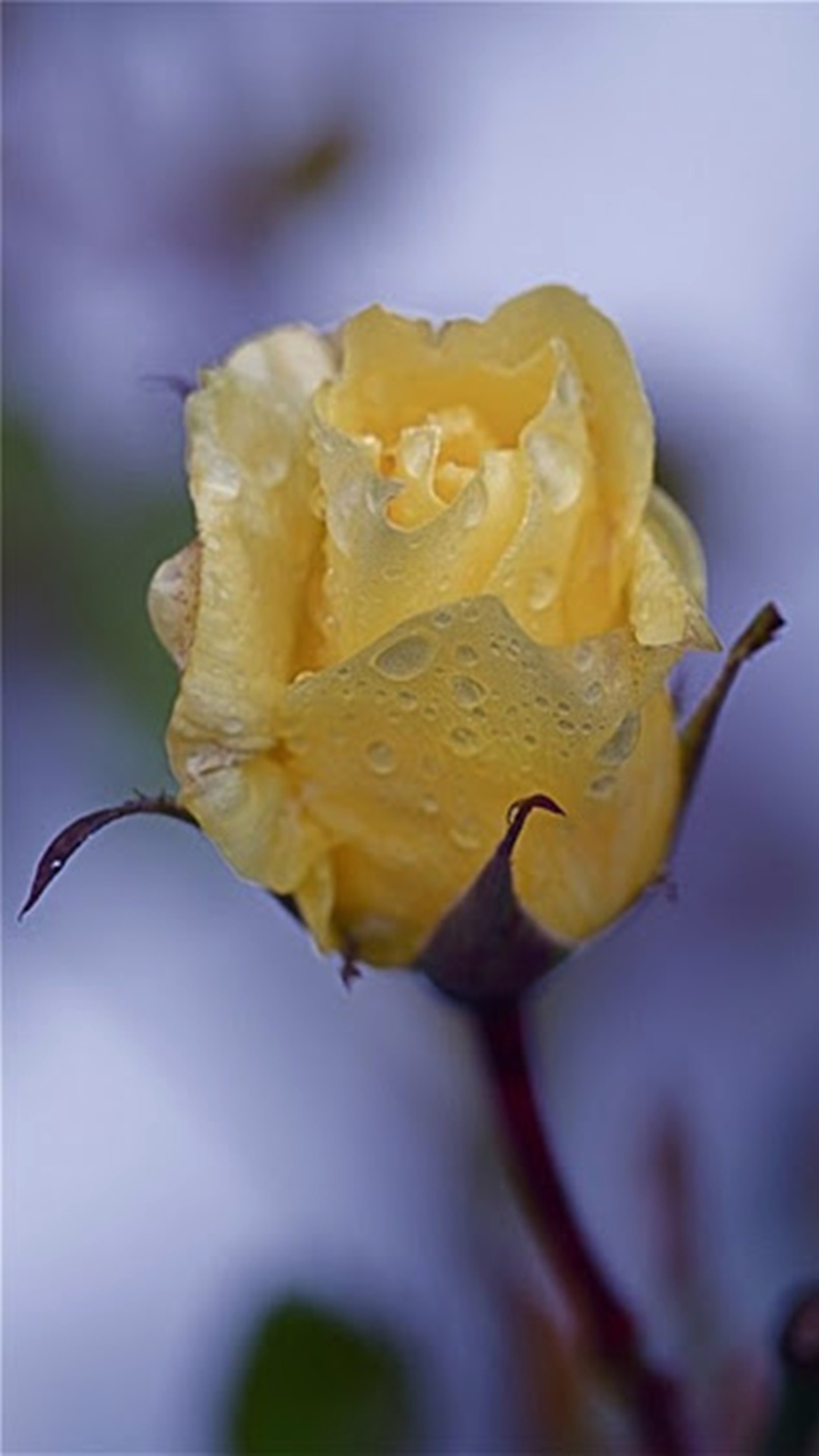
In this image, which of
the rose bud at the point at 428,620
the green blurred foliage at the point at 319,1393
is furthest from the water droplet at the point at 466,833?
the green blurred foliage at the point at 319,1393

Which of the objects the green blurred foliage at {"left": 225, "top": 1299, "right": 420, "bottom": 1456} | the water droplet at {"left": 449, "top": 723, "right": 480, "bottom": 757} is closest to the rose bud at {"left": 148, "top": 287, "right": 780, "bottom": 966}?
the water droplet at {"left": 449, "top": 723, "right": 480, "bottom": 757}

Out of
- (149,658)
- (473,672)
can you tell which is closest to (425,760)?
(473,672)

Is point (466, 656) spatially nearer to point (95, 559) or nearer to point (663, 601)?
point (663, 601)

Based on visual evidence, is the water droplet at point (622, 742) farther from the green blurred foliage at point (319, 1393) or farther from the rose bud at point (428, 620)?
the green blurred foliage at point (319, 1393)

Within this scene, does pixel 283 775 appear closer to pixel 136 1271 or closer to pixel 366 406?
pixel 366 406

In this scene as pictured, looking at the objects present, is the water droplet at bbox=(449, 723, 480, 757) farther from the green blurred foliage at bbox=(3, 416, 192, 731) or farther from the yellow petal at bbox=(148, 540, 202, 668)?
the green blurred foliage at bbox=(3, 416, 192, 731)

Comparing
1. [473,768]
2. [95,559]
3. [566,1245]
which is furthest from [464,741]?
[95,559]
